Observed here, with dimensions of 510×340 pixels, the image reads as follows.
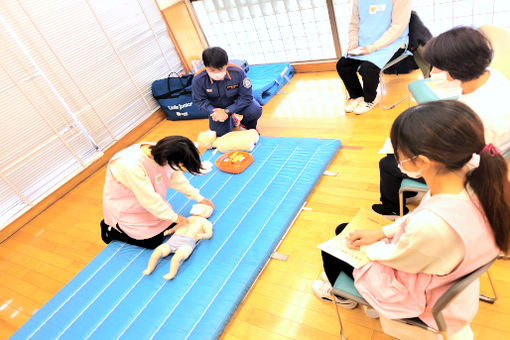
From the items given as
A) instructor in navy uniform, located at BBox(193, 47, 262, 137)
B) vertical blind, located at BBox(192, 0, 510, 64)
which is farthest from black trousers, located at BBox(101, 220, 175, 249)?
vertical blind, located at BBox(192, 0, 510, 64)

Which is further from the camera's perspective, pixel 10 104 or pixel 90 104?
pixel 90 104

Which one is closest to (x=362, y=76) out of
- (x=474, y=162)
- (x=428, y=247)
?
(x=474, y=162)

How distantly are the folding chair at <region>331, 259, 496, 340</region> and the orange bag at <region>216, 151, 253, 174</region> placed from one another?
1637mm

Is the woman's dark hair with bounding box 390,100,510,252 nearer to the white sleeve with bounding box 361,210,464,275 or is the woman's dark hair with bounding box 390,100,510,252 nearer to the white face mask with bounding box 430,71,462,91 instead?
the white sleeve with bounding box 361,210,464,275

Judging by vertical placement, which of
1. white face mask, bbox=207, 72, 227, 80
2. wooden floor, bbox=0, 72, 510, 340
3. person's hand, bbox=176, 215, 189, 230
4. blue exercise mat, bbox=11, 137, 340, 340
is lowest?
wooden floor, bbox=0, 72, 510, 340

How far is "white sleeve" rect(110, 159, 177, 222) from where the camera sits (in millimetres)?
1977

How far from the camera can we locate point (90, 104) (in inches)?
154

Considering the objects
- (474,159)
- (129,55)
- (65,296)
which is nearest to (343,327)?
(474,159)

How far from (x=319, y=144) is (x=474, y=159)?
198 centimetres

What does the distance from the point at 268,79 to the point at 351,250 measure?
3.33 metres

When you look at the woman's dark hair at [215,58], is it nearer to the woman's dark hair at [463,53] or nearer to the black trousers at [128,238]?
the black trousers at [128,238]

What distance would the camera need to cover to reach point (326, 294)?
178 centimetres

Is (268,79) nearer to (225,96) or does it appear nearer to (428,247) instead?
(225,96)

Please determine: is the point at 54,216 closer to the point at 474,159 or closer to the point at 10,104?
the point at 10,104
